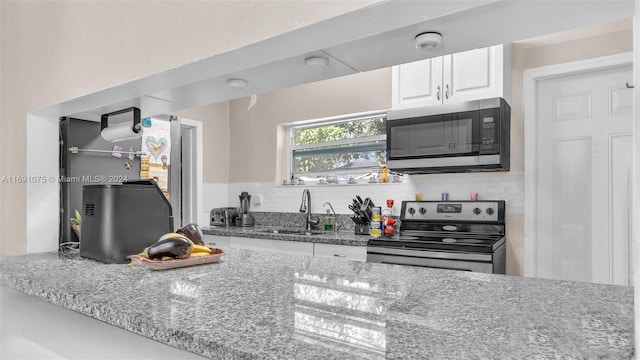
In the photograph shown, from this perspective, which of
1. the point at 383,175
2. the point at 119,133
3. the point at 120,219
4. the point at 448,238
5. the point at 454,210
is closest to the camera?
the point at 120,219

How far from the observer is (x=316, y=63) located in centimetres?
131

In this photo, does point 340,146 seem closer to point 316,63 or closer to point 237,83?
point 237,83

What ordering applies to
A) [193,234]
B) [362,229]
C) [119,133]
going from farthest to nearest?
[362,229] → [119,133] → [193,234]

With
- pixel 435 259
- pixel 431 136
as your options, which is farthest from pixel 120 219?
pixel 431 136

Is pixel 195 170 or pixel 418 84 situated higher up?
pixel 418 84

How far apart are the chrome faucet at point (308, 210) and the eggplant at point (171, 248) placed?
2268 mm

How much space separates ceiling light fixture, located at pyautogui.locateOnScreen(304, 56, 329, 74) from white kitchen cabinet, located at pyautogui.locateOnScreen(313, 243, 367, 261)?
1.67 meters

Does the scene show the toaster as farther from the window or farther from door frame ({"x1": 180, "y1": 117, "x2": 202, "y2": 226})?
the window

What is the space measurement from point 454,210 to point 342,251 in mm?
924

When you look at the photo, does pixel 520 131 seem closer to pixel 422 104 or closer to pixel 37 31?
pixel 422 104

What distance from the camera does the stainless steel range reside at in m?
2.32

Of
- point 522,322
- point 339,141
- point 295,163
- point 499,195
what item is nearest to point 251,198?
point 295,163

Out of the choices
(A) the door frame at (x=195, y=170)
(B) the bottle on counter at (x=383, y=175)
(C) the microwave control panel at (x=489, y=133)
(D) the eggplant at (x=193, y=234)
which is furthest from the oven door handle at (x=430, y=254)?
(A) the door frame at (x=195, y=170)

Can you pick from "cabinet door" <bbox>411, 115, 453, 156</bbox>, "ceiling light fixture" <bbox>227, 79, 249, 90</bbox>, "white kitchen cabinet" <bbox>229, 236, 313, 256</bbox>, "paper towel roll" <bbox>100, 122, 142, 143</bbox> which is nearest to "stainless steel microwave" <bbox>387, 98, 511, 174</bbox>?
"cabinet door" <bbox>411, 115, 453, 156</bbox>
